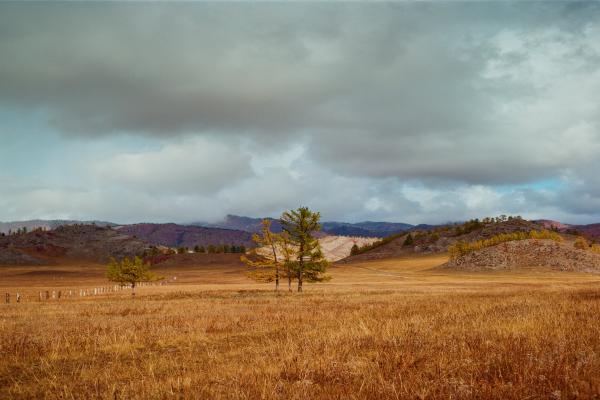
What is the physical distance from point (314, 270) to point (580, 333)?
40.7 m

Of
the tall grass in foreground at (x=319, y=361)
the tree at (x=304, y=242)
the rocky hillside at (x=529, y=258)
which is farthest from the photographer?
the rocky hillside at (x=529, y=258)

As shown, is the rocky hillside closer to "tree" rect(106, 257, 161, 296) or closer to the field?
"tree" rect(106, 257, 161, 296)

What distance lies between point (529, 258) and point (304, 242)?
96.5 metres

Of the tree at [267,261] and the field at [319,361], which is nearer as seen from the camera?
the field at [319,361]

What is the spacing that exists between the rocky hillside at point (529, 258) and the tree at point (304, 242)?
270 feet

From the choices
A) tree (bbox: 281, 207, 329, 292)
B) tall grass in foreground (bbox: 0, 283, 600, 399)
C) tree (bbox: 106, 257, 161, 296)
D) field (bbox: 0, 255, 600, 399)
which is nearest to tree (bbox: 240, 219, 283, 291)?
tree (bbox: 281, 207, 329, 292)

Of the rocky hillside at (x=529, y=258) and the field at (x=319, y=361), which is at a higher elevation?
the field at (x=319, y=361)

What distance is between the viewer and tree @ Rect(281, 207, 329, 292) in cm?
4969

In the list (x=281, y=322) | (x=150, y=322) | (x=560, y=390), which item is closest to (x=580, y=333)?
(x=560, y=390)

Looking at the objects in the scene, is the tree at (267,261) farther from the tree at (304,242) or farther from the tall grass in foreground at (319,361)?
the tall grass in foreground at (319,361)

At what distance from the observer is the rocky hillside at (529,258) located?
4505 inches

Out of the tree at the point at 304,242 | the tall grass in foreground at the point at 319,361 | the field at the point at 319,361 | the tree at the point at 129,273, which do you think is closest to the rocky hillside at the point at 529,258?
the tree at the point at 304,242

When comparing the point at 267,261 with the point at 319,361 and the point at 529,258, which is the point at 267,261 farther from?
the point at 529,258

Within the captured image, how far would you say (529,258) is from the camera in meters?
122
